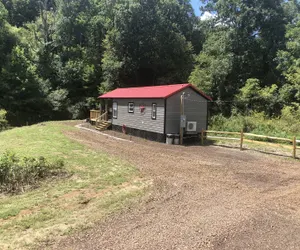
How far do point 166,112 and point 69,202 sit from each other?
31.2 feet

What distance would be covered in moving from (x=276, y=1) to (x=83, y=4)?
24875mm

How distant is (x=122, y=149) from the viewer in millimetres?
12070

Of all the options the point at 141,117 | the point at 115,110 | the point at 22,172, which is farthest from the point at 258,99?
the point at 22,172

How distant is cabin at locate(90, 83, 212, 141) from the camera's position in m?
14.6

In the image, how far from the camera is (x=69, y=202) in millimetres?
5648

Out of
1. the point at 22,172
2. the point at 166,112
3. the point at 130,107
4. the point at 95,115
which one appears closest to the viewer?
the point at 22,172

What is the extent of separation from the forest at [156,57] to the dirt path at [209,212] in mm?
9960

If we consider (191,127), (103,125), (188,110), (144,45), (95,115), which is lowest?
(103,125)

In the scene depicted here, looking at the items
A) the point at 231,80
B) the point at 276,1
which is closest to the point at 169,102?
the point at 231,80

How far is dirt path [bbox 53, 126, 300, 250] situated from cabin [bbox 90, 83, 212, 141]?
208 inches

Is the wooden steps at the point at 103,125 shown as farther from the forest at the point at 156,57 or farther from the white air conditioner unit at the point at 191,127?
the forest at the point at 156,57

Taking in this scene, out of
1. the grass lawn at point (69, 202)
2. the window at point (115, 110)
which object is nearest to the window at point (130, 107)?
the window at point (115, 110)

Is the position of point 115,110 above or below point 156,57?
below

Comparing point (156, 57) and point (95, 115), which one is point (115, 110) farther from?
point (156, 57)
